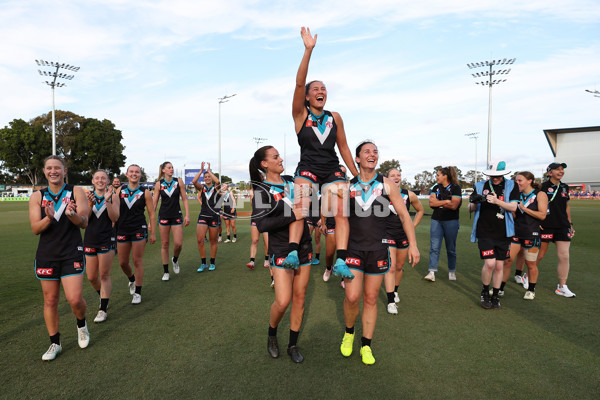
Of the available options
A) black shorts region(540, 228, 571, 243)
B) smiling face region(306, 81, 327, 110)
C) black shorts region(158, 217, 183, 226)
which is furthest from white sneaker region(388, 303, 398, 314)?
A: black shorts region(158, 217, 183, 226)

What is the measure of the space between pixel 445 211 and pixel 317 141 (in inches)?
171

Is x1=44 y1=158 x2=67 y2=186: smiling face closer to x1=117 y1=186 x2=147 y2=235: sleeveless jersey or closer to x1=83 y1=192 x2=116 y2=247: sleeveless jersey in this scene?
x1=83 y1=192 x2=116 y2=247: sleeveless jersey

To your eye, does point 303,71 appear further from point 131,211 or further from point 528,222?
point 528,222

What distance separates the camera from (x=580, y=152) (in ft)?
282

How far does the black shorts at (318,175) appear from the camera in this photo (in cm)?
405

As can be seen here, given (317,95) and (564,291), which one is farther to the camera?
(564,291)

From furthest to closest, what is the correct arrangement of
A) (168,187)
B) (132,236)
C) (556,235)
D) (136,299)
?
(168,187) → (556,235) → (132,236) → (136,299)

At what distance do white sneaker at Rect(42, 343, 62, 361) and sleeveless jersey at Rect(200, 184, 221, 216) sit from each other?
15.9 ft

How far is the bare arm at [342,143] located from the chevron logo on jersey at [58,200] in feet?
10.8

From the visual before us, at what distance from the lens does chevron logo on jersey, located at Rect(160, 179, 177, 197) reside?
291 inches

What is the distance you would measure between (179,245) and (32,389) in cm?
473

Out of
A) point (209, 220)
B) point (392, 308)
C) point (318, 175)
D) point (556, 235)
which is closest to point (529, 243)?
point (556, 235)

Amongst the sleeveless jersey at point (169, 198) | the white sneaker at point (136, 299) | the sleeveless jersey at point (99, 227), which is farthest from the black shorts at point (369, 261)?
the sleeveless jersey at point (169, 198)

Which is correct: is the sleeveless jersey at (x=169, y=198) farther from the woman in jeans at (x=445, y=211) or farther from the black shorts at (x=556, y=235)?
the black shorts at (x=556, y=235)
